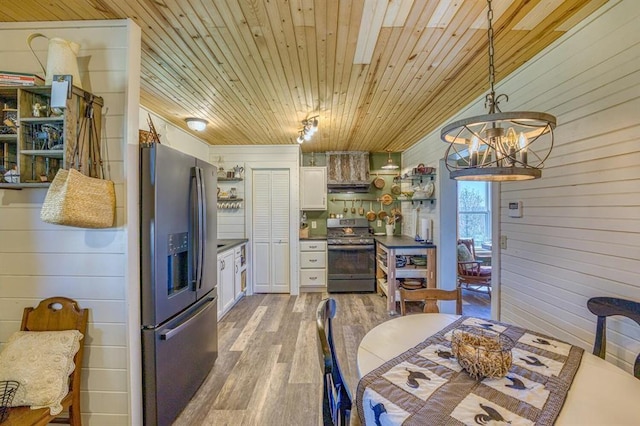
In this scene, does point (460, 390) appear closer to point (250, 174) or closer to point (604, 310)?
point (604, 310)

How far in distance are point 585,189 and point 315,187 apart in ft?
12.2

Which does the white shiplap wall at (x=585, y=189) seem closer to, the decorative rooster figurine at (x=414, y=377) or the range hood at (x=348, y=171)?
the decorative rooster figurine at (x=414, y=377)

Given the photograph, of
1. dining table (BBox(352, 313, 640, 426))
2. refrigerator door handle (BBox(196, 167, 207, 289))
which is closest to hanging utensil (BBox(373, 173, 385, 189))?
refrigerator door handle (BBox(196, 167, 207, 289))

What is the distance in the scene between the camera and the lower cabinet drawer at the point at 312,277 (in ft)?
15.6

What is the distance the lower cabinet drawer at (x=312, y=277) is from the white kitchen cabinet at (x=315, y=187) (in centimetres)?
112

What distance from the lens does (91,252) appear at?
166 cm

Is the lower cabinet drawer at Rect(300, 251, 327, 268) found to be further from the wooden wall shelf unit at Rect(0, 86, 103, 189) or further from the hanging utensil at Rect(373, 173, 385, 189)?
the wooden wall shelf unit at Rect(0, 86, 103, 189)

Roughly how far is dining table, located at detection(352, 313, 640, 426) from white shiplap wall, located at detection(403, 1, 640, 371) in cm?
49

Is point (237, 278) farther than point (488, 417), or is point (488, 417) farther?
point (237, 278)

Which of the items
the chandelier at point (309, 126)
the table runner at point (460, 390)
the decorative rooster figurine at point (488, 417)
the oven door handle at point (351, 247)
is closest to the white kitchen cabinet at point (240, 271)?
the oven door handle at point (351, 247)

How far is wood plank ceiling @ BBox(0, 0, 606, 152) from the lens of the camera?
4.97ft

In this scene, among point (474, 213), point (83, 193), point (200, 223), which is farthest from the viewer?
point (474, 213)

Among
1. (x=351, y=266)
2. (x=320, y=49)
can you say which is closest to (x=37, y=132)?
(x=320, y=49)

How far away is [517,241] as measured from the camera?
227 cm
